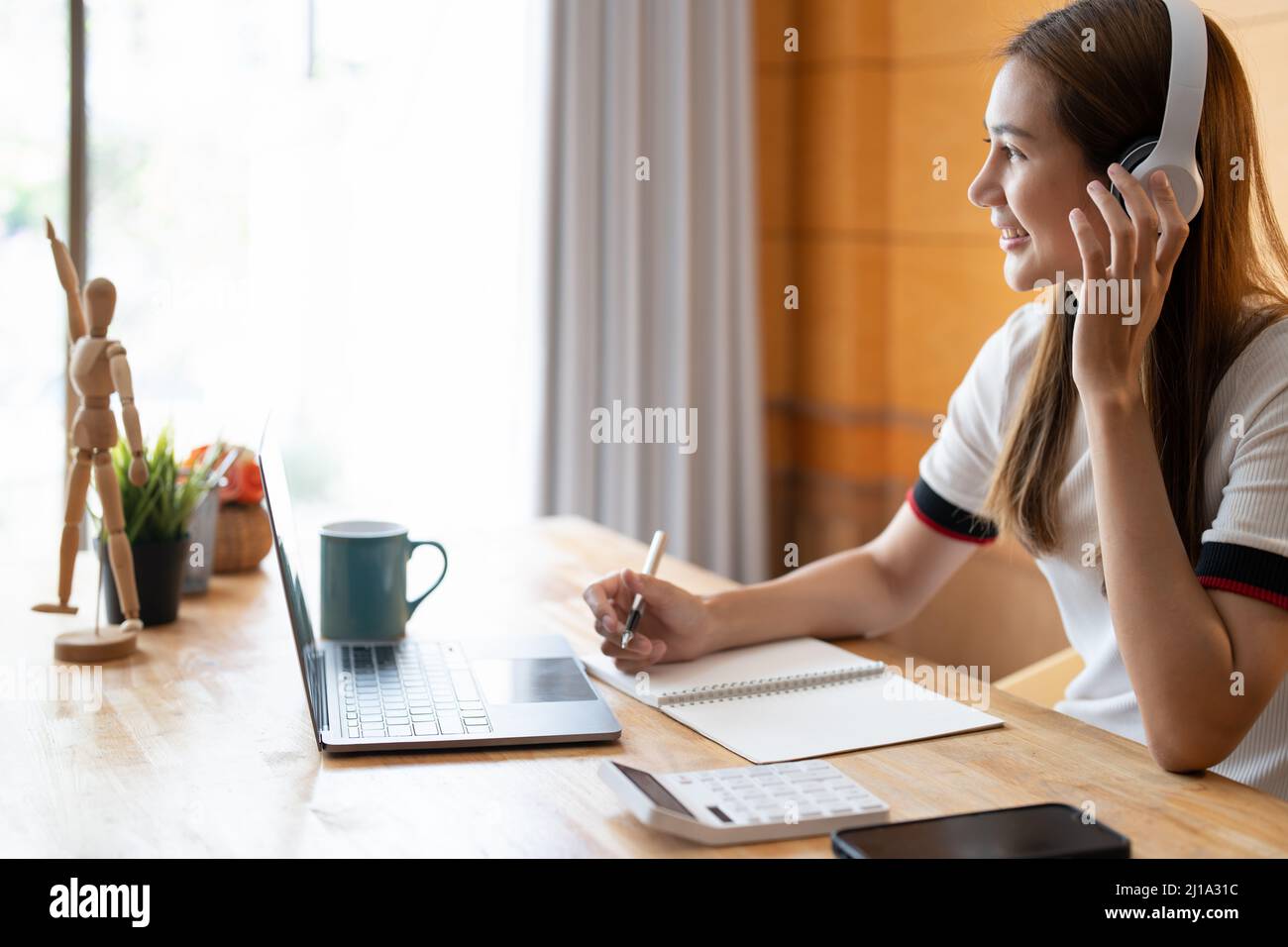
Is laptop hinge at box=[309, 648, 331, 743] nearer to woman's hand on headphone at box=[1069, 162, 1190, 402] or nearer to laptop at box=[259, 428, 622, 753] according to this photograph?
laptop at box=[259, 428, 622, 753]

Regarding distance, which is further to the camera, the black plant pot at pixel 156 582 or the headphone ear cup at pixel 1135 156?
the black plant pot at pixel 156 582

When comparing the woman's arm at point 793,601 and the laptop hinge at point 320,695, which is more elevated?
the woman's arm at point 793,601

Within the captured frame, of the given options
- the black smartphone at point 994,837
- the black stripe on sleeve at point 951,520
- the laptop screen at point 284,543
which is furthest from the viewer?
the black stripe on sleeve at point 951,520

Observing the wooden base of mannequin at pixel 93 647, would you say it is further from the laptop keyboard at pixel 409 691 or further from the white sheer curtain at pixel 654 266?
the white sheer curtain at pixel 654 266

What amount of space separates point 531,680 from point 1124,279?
65 cm

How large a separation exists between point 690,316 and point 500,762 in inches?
78.3

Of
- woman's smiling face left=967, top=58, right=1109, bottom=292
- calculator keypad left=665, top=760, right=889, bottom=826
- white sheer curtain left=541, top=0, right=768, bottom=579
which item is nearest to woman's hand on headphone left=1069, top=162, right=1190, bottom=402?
woman's smiling face left=967, top=58, right=1109, bottom=292

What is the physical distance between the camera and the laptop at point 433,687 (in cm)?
103

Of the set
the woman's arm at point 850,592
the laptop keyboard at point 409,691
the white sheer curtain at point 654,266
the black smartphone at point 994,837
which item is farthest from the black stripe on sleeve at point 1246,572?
the white sheer curtain at point 654,266

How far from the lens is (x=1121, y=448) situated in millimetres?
1085

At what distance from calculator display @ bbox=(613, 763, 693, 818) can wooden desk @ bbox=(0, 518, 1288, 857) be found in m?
0.02

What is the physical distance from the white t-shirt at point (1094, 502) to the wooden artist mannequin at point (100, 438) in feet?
2.88

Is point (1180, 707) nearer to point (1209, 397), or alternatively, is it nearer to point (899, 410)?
point (1209, 397)
